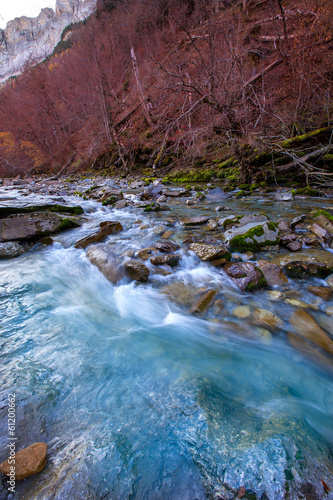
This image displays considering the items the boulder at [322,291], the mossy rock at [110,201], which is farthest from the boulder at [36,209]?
the boulder at [322,291]

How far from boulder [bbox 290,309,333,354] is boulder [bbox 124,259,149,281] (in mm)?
1976

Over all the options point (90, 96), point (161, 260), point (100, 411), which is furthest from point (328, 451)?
point (90, 96)

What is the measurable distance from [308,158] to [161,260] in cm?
643

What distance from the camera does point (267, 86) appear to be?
9195 millimetres

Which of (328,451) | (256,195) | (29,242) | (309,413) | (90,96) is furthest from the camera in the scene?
(90,96)

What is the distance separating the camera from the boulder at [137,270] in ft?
10.9

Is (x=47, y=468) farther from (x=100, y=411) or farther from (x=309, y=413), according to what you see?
(x=309, y=413)

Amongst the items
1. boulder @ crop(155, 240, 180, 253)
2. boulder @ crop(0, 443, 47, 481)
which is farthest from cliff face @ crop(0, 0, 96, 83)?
boulder @ crop(0, 443, 47, 481)

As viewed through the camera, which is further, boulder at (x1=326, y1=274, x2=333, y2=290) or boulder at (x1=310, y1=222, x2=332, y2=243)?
boulder at (x1=310, y1=222, x2=332, y2=243)

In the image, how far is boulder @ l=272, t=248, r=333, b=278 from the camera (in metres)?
3.02

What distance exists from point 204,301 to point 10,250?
12.9ft

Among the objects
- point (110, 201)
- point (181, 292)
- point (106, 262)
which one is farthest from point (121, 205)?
point (181, 292)

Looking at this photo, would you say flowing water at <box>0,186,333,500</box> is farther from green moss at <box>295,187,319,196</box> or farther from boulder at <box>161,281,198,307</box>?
green moss at <box>295,187,319,196</box>

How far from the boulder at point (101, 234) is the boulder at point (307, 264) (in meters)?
3.49
